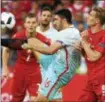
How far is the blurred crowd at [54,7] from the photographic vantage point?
14523 mm

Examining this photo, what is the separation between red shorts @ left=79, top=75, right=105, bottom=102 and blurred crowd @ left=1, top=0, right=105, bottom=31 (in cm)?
520

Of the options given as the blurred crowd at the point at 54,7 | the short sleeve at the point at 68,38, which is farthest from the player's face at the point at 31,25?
the blurred crowd at the point at 54,7

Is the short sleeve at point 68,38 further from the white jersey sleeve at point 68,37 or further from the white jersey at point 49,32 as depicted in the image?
the white jersey at point 49,32

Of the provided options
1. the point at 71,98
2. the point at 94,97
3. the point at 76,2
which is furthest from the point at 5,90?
the point at 76,2

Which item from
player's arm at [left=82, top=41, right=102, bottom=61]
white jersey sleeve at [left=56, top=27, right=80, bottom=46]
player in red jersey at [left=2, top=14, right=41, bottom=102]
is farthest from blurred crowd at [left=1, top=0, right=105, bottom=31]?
player's arm at [left=82, top=41, right=102, bottom=61]

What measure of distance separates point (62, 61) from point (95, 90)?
63 cm

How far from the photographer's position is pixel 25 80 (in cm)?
1026

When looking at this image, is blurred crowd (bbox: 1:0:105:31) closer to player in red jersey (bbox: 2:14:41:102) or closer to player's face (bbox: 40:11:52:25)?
player's face (bbox: 40:11:52:25)

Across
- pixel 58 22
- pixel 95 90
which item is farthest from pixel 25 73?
pixel 95 90

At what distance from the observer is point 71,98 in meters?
11.6

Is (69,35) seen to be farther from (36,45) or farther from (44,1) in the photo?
(44,1)

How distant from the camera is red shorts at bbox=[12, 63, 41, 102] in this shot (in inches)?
402

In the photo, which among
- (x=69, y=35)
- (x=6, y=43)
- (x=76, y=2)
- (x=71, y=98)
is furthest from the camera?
(x=76, y=2)

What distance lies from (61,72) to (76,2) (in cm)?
568
